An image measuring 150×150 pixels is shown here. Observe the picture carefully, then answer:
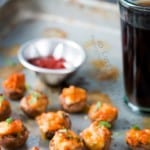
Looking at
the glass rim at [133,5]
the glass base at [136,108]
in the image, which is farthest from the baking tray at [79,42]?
the glass rim at [133,5]

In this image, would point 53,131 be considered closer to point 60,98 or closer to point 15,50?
point 60,98

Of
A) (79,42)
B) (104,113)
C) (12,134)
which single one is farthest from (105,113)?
(79,42)

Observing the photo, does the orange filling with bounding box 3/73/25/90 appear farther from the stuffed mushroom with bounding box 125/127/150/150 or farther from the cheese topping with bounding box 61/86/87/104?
the stuffed mushroom with bounding box 125/127/150/150

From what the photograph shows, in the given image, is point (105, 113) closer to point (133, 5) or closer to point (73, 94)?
point (73, 94)

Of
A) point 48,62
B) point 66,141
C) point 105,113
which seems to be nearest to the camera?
point 66,141

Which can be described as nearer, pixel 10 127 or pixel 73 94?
pixel 10 127

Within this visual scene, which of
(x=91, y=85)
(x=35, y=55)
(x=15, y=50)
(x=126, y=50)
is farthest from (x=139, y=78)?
(x=15, y=50)
